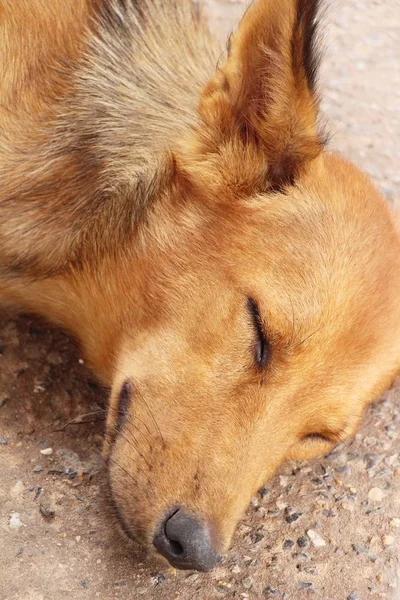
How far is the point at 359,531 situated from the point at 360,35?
149 inches

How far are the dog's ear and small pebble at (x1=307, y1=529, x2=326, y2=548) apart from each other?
1376mm

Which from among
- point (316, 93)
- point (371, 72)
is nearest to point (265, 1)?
point (316, 93)

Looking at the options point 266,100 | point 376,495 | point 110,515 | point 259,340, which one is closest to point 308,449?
point 376,495

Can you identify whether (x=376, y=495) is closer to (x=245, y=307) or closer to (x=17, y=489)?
(x=245, y=307)

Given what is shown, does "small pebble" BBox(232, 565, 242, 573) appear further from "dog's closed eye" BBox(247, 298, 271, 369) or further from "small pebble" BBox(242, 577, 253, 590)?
"dog's closed eye" BBox(247, 298, 271, 369)

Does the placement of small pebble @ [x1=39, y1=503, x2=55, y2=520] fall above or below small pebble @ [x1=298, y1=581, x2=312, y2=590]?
above

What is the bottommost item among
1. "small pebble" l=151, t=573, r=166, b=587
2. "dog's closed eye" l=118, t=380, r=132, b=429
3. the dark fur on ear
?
"small pebble" l=151, t=573, r=166, b=587

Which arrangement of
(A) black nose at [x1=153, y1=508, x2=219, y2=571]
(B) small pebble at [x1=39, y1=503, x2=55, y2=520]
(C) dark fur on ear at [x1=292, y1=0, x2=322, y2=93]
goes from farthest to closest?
(B) small pebble at [x1=39, y1=503, x2=55, y2=520]
(C) dark fur on ear at [x1=292, y1=0, x2=322, y2=93]
(A) black nose at [x1=153, y1=508, x2=219, y2=571]

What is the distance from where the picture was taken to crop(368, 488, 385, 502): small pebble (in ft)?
11.2

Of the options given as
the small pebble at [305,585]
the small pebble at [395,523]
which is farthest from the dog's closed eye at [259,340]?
the small pebble at [395,523]

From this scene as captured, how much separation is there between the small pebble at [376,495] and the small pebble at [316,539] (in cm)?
35

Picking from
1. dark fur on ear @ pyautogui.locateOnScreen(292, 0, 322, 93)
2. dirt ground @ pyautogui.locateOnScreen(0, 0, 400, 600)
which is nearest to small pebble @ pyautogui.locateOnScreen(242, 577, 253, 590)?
dirt ground @ pyautogui.locateOnScreen(0, 0, 400, 600)

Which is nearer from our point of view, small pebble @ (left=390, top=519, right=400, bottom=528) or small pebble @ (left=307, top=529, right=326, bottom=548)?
small pebble @ (left=307, top=529, right=326, bottom=548)

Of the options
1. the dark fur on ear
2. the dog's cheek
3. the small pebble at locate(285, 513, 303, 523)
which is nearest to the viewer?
the dark fur on ear
